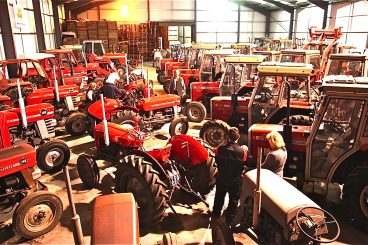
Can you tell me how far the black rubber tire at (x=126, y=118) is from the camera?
25.9 feet

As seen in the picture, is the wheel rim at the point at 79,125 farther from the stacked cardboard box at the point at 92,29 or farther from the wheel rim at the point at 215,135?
the stacked cardboard box at the point at 92,29

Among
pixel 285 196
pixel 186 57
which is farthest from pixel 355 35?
pixel 285 196

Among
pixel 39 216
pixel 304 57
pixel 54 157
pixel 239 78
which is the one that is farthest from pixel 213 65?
pixel 39 216

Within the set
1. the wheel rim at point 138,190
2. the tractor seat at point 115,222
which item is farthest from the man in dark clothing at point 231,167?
the tractor seat at point 115,222

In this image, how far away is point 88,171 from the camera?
20.3ft

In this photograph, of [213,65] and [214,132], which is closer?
[214,132]

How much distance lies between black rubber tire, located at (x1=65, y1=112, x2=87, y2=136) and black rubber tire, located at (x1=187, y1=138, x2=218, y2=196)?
5094mm

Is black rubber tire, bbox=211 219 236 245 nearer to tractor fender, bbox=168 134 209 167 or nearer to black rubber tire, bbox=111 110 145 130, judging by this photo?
tractor fender, bbox=168 134 209 167

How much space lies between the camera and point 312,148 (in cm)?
516

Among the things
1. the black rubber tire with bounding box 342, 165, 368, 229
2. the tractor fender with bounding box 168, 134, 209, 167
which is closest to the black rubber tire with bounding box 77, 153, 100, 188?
the tractor fender with bounding box 168, 134, 209, 167

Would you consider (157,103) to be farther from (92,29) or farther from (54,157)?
(92,29)

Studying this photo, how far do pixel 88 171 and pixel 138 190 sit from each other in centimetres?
171

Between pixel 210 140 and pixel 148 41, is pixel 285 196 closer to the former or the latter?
pixel 210 140

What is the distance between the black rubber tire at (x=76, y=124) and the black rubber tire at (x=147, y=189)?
16.3 feet
